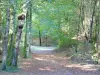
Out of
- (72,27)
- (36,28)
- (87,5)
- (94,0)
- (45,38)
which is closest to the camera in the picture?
(94,0)

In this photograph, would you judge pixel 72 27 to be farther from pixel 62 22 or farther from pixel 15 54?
pixel 15 54

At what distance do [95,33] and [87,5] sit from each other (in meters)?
3.10

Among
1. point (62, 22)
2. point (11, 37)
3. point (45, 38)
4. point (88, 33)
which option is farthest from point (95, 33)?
point (45, 38)

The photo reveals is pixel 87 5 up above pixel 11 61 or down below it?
above

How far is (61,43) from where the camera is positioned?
34.4 meters

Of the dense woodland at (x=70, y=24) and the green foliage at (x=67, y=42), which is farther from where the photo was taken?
the green foliage at (x=67, y=42)

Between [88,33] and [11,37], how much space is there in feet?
44.2

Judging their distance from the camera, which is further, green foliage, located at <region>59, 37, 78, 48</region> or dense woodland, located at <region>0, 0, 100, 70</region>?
green foliage, located at <region>59, 37, 78, 48</region>

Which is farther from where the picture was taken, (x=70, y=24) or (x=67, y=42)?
(x=67, y=42)

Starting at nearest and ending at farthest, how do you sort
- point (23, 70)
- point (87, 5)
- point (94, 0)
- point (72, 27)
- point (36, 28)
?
1. point (23, 70)
2. point (94, 0)
3. point (87, 5)
4. point (72, 27)
5. point (36, 28)

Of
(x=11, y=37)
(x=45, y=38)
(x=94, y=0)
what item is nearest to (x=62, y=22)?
(x=94, y=0)

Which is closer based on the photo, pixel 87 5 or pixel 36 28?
pixel 87 5

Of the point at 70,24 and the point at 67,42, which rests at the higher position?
the point at 70,24

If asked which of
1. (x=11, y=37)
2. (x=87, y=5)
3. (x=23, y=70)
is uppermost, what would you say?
(x=87, y=5)
